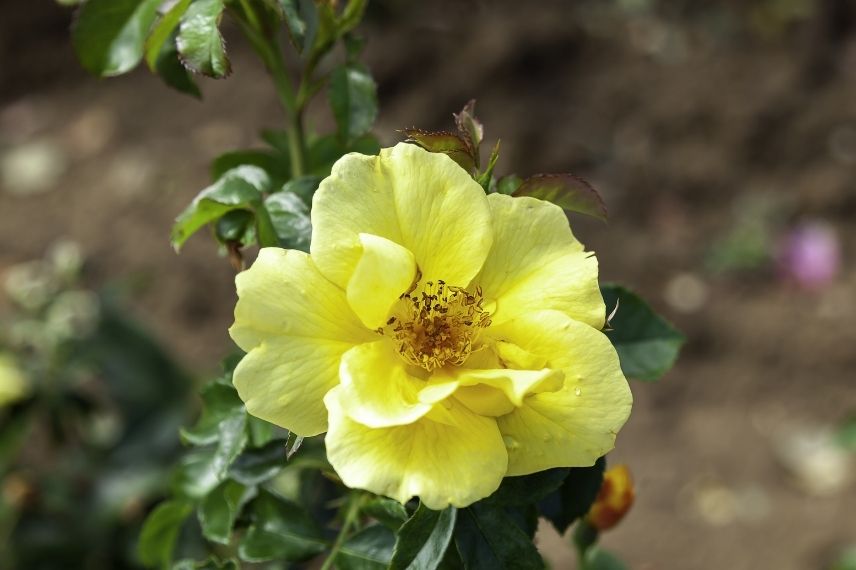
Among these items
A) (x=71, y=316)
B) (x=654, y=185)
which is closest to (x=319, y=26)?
(x=71, y=316)

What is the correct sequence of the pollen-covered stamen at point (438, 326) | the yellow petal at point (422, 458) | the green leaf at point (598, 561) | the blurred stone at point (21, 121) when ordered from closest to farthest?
the yellow petal at point (422, 458) → the pollen-covered stamen at point (438, 326) → the green leaf at point (598, 561) → the blurred stone at point (21, 121)

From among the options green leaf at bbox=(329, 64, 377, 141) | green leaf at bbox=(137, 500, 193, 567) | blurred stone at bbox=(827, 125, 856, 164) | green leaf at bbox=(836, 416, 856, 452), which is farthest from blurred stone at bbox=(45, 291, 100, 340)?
blurred stone at bbox=(827, 125, 856, 164)

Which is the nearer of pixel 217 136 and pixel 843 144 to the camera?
pixel 843 144

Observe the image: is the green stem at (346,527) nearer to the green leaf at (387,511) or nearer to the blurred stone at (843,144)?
the green leaf at (387,511)

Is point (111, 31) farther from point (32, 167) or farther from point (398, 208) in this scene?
point (32, 167)

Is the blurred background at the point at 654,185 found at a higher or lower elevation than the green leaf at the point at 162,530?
lower

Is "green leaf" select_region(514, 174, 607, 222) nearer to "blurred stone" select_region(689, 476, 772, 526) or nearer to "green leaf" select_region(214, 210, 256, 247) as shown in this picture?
"green leaf" select_region(214, 210, 256, 247)

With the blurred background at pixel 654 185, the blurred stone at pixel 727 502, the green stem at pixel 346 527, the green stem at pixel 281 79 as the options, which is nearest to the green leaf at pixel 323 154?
the green stem at pixel 281 79
